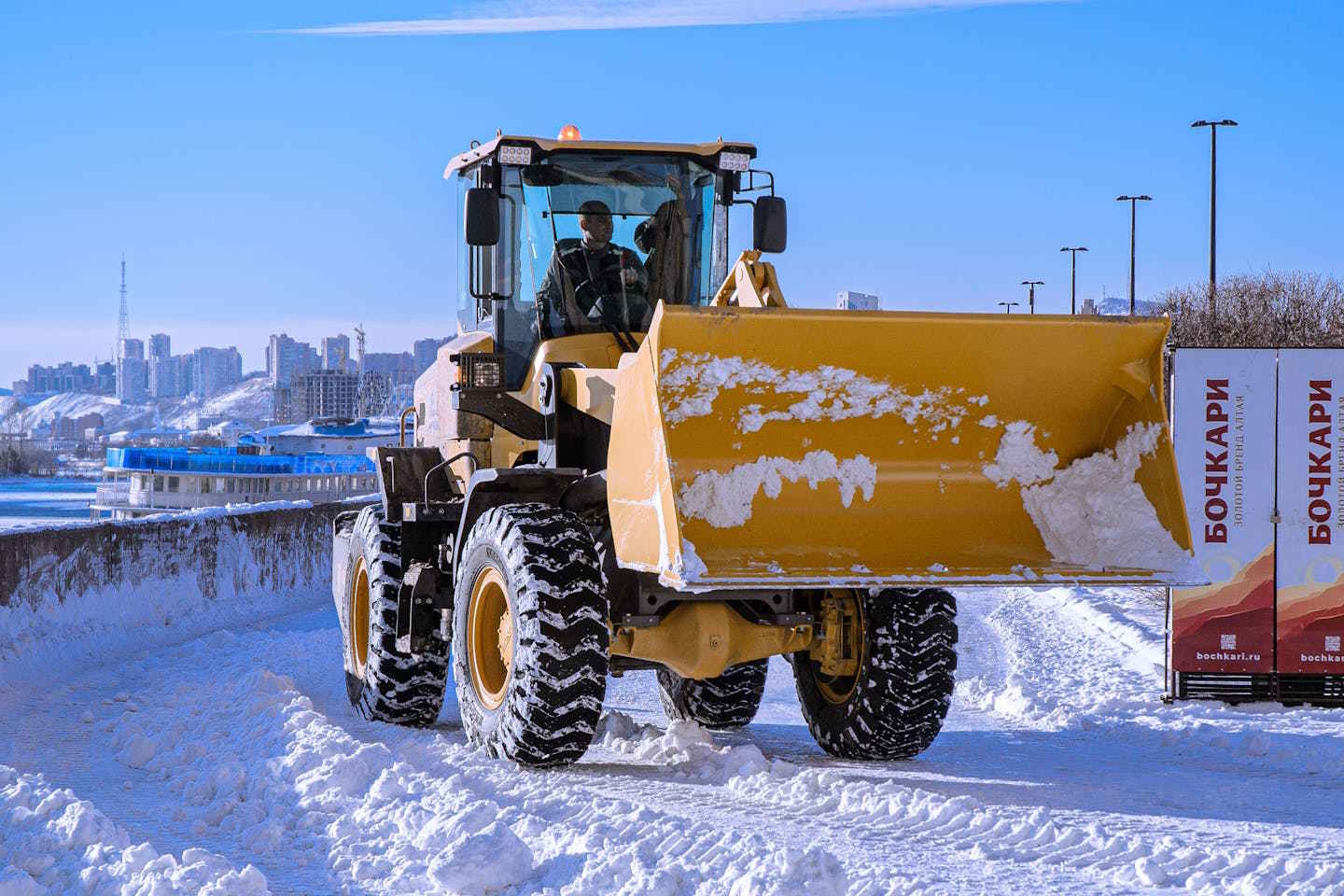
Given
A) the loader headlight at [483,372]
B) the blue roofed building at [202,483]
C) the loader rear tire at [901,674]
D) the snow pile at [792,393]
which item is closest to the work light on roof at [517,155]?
the loader headlight at [483,372]

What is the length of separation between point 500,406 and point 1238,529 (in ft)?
16.8

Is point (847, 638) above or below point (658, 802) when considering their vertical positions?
above

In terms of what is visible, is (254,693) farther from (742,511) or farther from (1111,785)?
(1111,785)

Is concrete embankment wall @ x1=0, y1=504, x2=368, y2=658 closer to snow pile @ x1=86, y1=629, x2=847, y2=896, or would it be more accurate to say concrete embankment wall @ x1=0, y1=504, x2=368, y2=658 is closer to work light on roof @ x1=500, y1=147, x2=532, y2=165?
snow pile @ x1=86, y1=629, x2=847, y2=896

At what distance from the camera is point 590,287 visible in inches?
338

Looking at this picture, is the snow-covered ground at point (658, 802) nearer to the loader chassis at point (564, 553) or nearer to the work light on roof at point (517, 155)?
the loader chassis at point (564, 553)

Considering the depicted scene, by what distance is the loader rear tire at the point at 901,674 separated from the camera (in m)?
7.70

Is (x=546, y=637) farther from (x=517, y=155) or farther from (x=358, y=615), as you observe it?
(x=358, y=615)

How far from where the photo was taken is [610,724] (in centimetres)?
859

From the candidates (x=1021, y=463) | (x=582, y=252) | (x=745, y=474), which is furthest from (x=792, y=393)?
(x=582, y=252)

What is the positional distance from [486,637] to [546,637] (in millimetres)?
1003

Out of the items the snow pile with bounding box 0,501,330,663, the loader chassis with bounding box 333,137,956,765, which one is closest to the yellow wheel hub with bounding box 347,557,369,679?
the loader chassis with bounding box 333,137,956,765

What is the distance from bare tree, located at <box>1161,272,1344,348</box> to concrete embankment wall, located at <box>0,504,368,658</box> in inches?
1100

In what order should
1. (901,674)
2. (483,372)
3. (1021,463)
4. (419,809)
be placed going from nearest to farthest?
(419,809), (1021,463), (901,674), (483,372)
